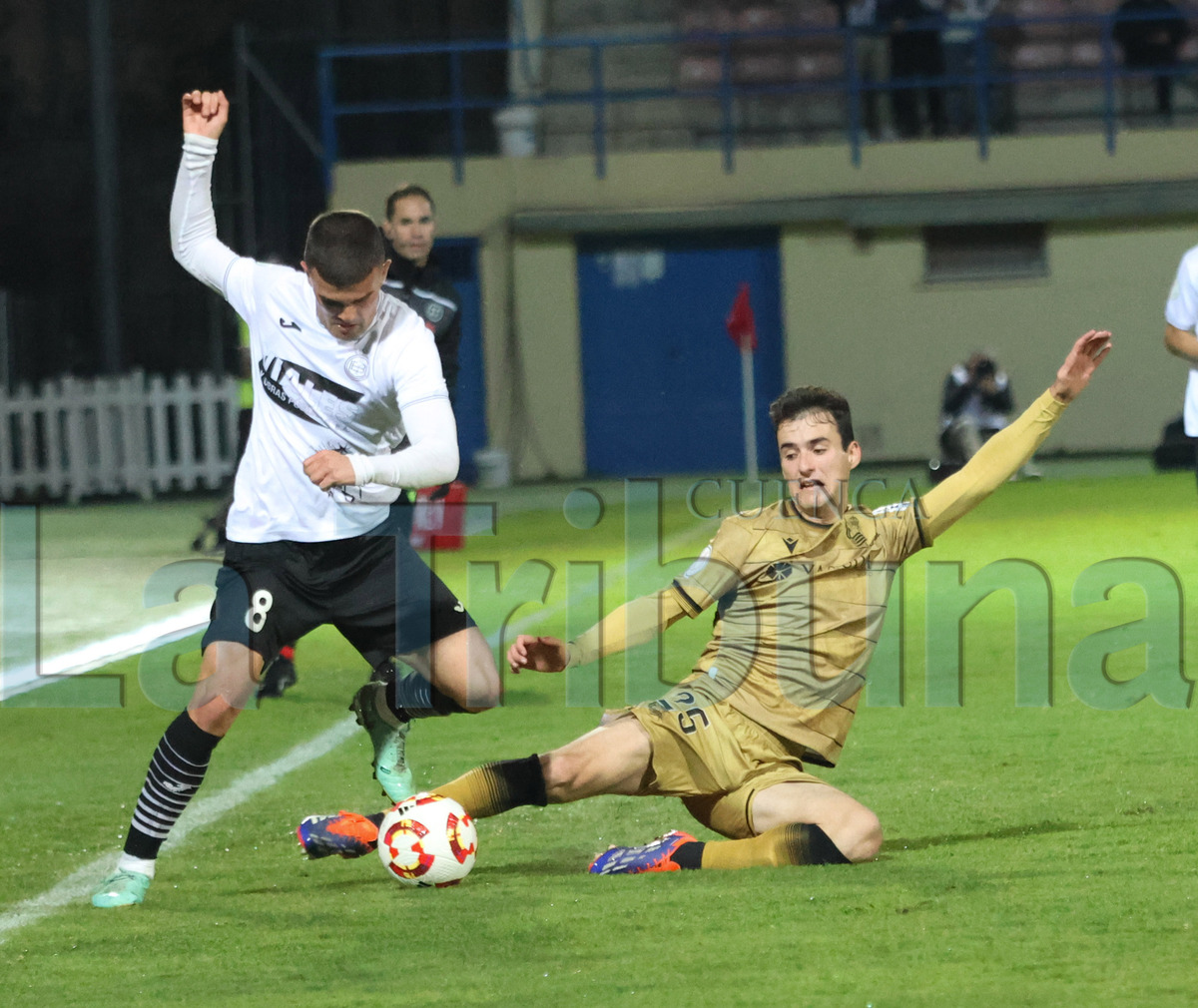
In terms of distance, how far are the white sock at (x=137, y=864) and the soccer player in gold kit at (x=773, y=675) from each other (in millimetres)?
494

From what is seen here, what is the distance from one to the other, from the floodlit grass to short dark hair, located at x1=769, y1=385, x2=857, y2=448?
1.27 m

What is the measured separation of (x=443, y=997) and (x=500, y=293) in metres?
21.0

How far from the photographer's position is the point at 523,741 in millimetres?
7746

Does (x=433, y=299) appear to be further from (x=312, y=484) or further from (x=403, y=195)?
(x=312, y=484)

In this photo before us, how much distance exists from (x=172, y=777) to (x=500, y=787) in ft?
3.09

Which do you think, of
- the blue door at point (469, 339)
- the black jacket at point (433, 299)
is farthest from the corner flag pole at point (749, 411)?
the black jacket at point (433, 299)

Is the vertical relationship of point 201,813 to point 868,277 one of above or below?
below

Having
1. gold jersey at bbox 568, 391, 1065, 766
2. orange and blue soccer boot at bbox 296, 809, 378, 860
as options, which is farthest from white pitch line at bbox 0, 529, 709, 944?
gold jersey at bbox 568, 391, 1065, 766

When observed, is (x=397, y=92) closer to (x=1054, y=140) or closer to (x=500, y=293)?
(x=500, y=293)

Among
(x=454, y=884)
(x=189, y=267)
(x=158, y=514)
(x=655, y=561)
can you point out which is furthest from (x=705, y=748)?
(x=158, y=514)

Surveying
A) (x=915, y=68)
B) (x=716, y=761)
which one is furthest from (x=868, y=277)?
(x=716, y=761)

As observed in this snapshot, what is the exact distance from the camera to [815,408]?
5.53 metres

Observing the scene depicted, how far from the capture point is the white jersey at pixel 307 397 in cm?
561

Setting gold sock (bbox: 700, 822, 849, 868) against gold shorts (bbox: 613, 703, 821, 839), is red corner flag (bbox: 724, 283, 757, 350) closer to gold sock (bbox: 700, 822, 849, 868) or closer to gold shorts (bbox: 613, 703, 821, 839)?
gold shorts (bbox: 613, 703, 821, 839)
